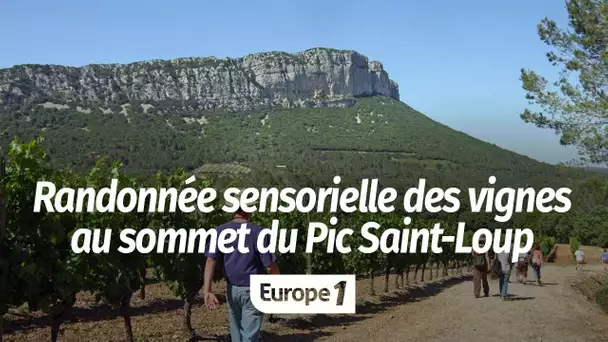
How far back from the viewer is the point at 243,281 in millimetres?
5695

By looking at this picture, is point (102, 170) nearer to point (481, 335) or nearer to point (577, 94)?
point (481, 335)

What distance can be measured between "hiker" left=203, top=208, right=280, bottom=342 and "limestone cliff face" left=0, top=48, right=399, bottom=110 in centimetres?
13530

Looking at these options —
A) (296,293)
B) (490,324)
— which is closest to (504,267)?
(490,324)

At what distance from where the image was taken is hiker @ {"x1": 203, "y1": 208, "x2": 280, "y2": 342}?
5680 mm

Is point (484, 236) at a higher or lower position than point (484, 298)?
higher

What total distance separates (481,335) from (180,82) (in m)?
154

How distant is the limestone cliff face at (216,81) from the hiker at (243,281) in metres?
135

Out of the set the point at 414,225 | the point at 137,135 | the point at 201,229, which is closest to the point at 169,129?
the point at 137,135

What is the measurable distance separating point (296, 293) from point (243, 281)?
76 cm

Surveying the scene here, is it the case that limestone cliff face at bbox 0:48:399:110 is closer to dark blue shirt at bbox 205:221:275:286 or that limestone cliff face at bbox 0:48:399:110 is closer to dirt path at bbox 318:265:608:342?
dirt path at bbox 318:265:608:342

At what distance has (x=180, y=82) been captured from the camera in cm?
15762

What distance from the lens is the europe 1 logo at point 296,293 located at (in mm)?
5672

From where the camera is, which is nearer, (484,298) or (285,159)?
(484,298)

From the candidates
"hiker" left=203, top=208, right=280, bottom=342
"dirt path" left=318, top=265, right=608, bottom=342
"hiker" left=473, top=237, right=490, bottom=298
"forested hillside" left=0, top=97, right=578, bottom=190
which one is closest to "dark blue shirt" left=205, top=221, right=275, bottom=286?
"hiker" left=203, top=208, right=280, bottom=342
